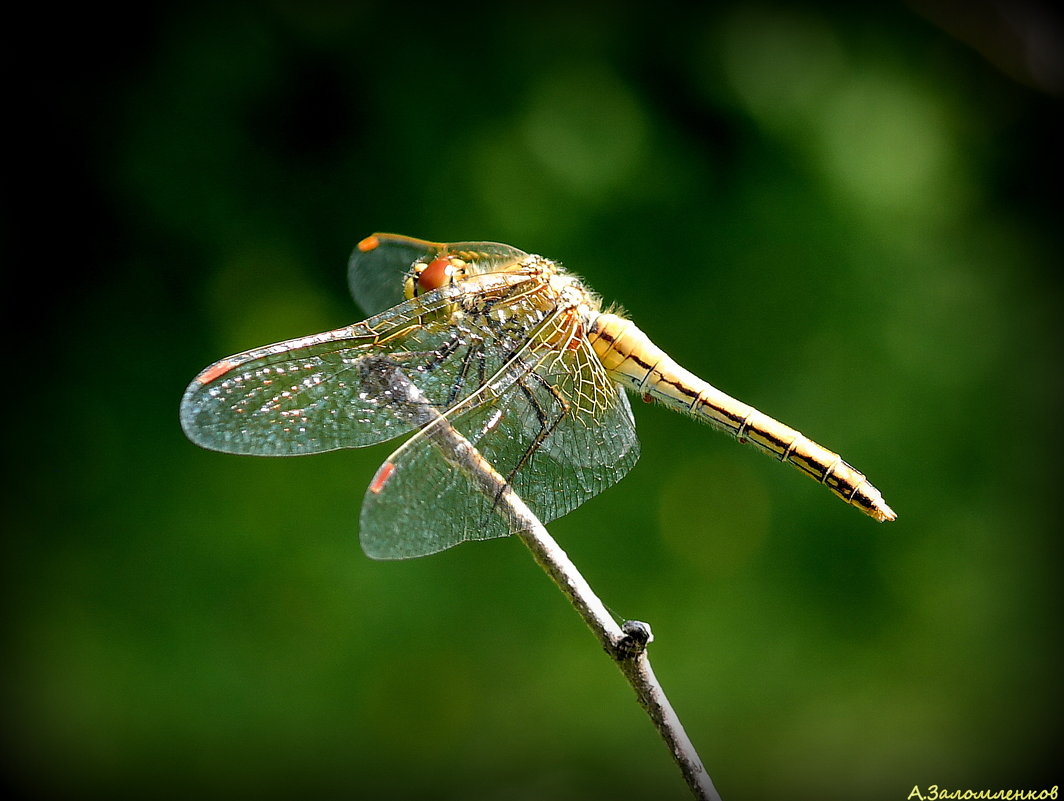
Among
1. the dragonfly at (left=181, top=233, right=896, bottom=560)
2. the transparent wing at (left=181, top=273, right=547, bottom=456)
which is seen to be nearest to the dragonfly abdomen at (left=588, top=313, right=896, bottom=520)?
the dragonfly at (left=181, top=233, right=896, bottom=560)

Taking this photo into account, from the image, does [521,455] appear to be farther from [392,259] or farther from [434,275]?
[392,259]

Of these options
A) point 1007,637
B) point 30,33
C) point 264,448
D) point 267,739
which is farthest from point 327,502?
point 1007,637

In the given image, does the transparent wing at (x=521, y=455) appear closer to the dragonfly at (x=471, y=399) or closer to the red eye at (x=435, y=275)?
the dragonfly at (x=471, y=399)

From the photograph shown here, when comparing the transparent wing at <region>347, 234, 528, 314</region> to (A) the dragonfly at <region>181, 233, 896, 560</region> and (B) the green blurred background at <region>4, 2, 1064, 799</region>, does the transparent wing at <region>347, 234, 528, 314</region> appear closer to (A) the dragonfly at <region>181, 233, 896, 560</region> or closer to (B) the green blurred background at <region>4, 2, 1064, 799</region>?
(A) the dragonfly at <region>181, 233, 896, 560</region>

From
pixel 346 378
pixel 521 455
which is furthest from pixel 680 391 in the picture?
pixel 346 378

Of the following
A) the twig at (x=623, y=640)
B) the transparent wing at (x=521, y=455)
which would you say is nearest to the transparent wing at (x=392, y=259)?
the transparent wing at (x=521, y=455)

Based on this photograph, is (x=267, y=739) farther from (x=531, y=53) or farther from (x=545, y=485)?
(x=531, y=53)
